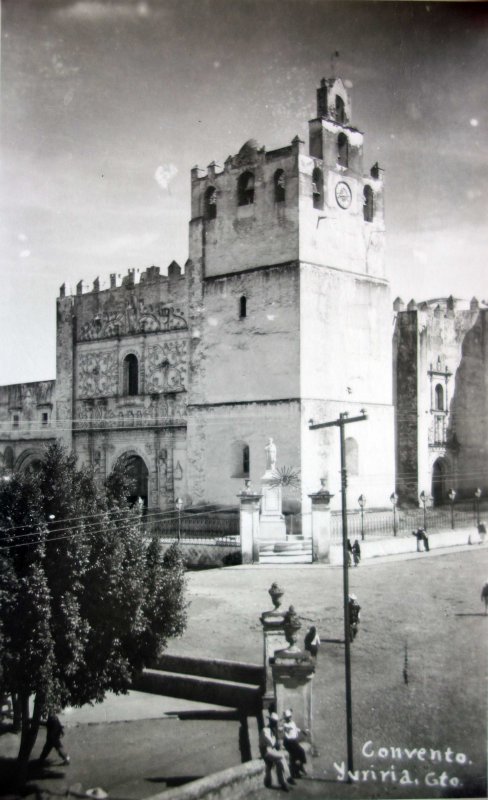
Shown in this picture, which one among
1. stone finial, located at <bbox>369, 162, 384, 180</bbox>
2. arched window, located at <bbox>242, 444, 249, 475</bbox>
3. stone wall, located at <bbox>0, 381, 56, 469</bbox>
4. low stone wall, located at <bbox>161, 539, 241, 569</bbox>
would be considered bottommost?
low stone wall, located at <bbox>161, 539, 241, 569</bbox>

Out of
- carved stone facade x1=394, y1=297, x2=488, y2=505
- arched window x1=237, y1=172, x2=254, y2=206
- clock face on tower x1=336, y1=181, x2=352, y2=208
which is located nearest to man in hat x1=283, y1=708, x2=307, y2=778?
clock face on tower x1=336, y1=181, x2=352, y2=208

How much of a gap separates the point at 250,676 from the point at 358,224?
13.1 m

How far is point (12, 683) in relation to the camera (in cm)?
776

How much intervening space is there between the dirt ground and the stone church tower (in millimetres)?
6773

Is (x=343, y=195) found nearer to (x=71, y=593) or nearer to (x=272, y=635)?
(x=272, y=635)

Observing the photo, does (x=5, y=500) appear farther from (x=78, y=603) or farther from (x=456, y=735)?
(x=456, y=735)

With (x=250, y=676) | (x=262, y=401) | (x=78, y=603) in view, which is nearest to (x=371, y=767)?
(x=250, y=676)

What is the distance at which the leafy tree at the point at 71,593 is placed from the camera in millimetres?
7801

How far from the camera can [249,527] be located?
1616cm

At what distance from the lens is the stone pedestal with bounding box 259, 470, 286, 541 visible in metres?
17.2

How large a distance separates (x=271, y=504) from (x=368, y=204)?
8.11m

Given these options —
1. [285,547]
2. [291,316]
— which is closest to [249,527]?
[285,547]

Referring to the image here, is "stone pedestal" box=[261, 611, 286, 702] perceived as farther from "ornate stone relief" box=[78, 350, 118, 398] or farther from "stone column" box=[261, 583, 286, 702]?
"ornate stone relief" box=[78, 350, 118, 398]

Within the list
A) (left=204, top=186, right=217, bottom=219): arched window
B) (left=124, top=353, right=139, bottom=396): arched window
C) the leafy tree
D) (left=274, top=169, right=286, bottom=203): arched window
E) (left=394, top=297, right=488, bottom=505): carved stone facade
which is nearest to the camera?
the leafy tree
